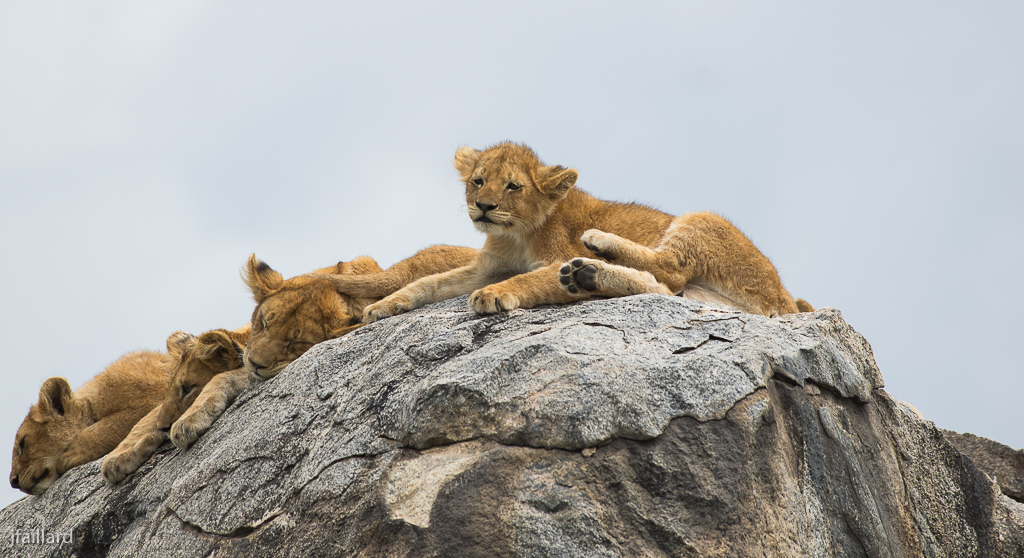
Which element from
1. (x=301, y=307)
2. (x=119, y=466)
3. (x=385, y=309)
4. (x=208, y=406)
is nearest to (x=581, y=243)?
(x=385, y=309)

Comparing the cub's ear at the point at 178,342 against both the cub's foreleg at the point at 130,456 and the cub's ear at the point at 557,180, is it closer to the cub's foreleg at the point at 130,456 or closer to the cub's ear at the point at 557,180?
the cub's foreleg at the point at 130,456

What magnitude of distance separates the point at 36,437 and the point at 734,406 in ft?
20.3

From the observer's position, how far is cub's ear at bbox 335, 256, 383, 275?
28.1 feet

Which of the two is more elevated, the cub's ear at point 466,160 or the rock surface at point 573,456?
the cub's ear at point 466,160

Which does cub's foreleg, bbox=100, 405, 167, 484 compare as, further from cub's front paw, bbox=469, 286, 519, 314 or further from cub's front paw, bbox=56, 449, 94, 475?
cub's front paw, bbox=469, 286, 519, 314

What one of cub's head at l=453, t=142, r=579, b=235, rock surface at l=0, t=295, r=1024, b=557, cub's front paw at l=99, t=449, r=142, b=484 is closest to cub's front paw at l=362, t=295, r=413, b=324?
rock surface at l=0, t=295, r=1024, b=557

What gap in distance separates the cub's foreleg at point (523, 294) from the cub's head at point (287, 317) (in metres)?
1.34

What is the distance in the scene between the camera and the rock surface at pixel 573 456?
4.01 m

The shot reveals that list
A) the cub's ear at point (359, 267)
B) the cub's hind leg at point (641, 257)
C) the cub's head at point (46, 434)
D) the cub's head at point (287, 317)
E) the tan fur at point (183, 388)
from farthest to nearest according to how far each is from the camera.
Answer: the cub's ear at point (359, 267) → the cub's head at point (46, 434) → the cub's hind leg at point (641, 257) → the cub's head at point (287, 317) → the tan fur at point (183, 388)

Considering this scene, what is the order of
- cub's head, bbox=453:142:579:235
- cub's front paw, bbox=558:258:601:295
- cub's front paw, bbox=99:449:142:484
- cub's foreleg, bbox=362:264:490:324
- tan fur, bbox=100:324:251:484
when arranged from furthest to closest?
cub's head, bbox=453:142:579:235 < cub's foreleg, bbox=362:264:490:324 < tan fur, bbox=100:324:251:484 < cub's front paw, bbox=99:449:142:484 < cub's front paw, bbox=558:258:601:295

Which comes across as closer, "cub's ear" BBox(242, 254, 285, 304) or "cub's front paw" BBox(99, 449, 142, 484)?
"cub's front paw" BBox(99, 449, 142, 484)

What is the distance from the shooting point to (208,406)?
625cm

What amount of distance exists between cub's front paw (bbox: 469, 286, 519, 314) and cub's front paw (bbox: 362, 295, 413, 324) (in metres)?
1.23

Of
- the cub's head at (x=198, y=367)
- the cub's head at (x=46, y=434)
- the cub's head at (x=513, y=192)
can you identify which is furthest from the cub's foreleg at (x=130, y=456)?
the cub's head at (x=513, y=192)
